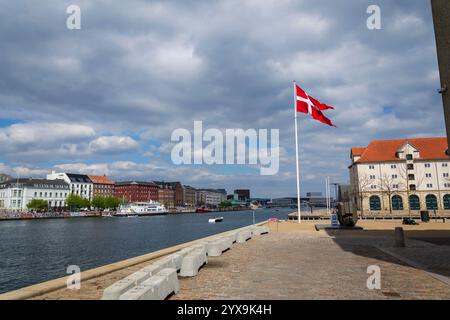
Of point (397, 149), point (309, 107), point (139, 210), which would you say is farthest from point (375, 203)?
point (139, 210)

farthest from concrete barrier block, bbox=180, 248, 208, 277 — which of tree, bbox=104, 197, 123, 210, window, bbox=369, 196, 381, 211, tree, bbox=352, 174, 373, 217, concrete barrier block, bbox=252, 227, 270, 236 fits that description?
tree, bbox=104, 197, 123, 210

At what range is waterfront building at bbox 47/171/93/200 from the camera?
178875mm

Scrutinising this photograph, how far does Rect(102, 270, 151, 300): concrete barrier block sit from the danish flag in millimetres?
26078

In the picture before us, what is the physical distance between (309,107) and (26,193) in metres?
152

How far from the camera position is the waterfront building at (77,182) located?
179 m

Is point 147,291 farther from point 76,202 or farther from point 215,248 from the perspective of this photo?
point 76,202

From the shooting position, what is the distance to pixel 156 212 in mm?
166875

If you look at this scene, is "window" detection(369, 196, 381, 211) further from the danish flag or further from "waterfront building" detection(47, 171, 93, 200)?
"waterfront building" detection(47, 171, 93, 200)

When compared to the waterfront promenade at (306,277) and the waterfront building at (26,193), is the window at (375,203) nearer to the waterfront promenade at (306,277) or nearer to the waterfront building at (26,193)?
the waterfront promenade at (306,277)

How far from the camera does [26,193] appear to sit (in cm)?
14875

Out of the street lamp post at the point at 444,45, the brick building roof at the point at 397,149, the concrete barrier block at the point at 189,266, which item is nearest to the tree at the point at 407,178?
the brick building roof at the point at 397,149

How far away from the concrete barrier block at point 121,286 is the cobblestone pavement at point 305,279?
3.39ft
